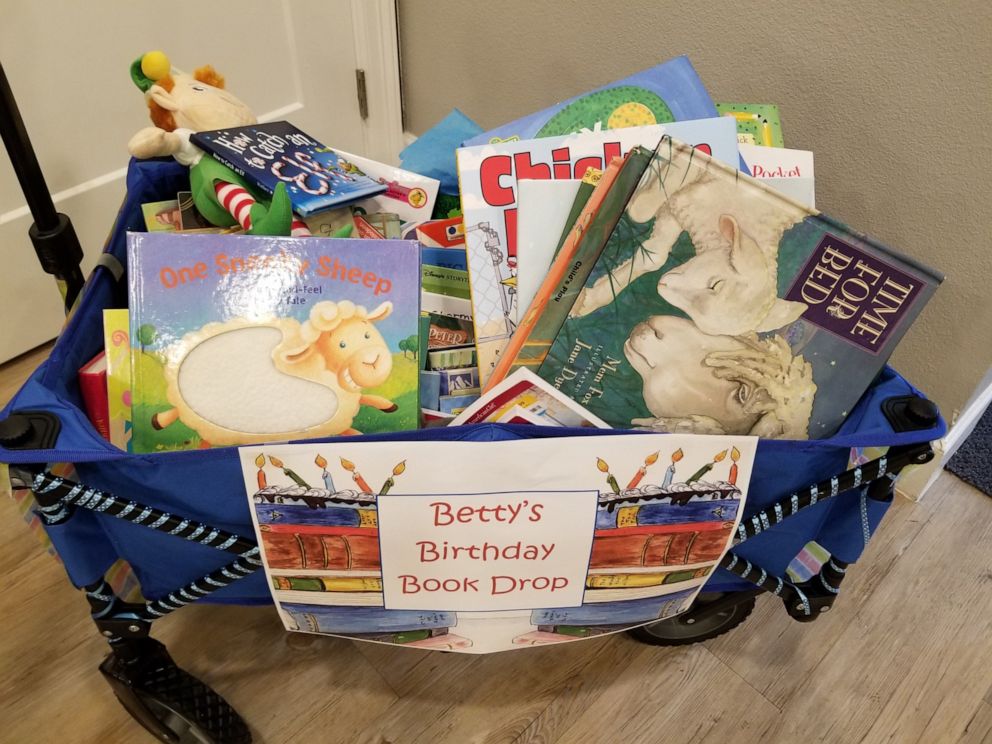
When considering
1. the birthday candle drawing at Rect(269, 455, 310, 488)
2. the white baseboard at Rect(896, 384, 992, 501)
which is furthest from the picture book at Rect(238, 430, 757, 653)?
the white baseboard at Rect(896, 384, 992, 501)

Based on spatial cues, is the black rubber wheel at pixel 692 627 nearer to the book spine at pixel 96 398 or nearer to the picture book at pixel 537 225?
the picture book at pixel 537 225

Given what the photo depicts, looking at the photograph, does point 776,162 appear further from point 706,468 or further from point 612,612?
point 612,612

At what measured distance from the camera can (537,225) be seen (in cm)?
75

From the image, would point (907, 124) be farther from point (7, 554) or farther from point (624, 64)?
point (7, 554)

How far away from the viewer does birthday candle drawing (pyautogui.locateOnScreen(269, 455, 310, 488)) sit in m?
0.61

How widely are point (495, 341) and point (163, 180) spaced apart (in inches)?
17.2

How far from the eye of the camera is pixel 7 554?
105 centimetres

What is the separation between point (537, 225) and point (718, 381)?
0.74ft

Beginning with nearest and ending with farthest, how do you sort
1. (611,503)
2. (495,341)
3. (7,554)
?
1. (611,503)
2. (495,341)
3. (7,554)

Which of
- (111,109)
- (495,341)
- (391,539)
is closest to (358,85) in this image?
(111,109)

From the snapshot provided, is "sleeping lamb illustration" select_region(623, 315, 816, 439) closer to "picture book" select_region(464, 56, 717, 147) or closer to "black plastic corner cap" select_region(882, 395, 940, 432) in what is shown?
"black plastic corner cap" select_region(882, 395, 940, 432)

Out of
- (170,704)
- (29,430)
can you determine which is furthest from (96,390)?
(170,704)

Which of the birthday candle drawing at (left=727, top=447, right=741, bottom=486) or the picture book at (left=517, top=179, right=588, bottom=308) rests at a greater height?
the picture book at (left=517, top=179, right=588, bottom=308)

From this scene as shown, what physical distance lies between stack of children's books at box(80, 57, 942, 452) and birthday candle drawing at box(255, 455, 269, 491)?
7 centimetres
